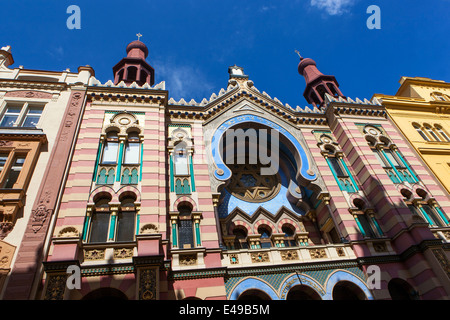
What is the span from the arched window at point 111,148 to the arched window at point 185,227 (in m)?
4.34

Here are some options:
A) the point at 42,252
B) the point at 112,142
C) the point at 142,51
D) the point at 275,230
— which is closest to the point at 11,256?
the point at 42,252

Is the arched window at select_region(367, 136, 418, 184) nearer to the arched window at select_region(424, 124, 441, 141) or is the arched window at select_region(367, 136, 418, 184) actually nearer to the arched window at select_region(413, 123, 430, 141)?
the arched window at select_region(413, 123, 430, 141)

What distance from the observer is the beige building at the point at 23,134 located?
11.4m

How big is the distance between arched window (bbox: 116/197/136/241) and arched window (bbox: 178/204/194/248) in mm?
2150

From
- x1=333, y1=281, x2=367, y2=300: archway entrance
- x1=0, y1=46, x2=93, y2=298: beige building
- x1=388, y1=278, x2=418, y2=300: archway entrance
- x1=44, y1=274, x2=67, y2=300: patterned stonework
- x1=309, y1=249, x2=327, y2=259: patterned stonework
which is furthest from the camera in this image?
x1=309, y1=249, x2=327, y2=259: patterned stonework

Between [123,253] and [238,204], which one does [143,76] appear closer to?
[238,204]

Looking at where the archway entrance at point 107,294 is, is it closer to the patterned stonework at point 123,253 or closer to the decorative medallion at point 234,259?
the patterned stonework at point 123,253

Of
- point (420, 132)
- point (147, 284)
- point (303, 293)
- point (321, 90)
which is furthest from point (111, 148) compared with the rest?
point (420, 132)

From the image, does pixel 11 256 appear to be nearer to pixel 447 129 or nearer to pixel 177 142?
pixel 177 142

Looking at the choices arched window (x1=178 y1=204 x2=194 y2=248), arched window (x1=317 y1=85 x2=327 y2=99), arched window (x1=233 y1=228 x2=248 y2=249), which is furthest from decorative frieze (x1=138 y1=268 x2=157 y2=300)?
arched window (x1=317 y1=85 x2=327 y2=99)

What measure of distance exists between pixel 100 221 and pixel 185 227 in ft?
12.3

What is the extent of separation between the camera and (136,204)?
527 inches

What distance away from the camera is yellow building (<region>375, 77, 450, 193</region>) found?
19659 millimetres

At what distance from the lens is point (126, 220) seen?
523 inches
